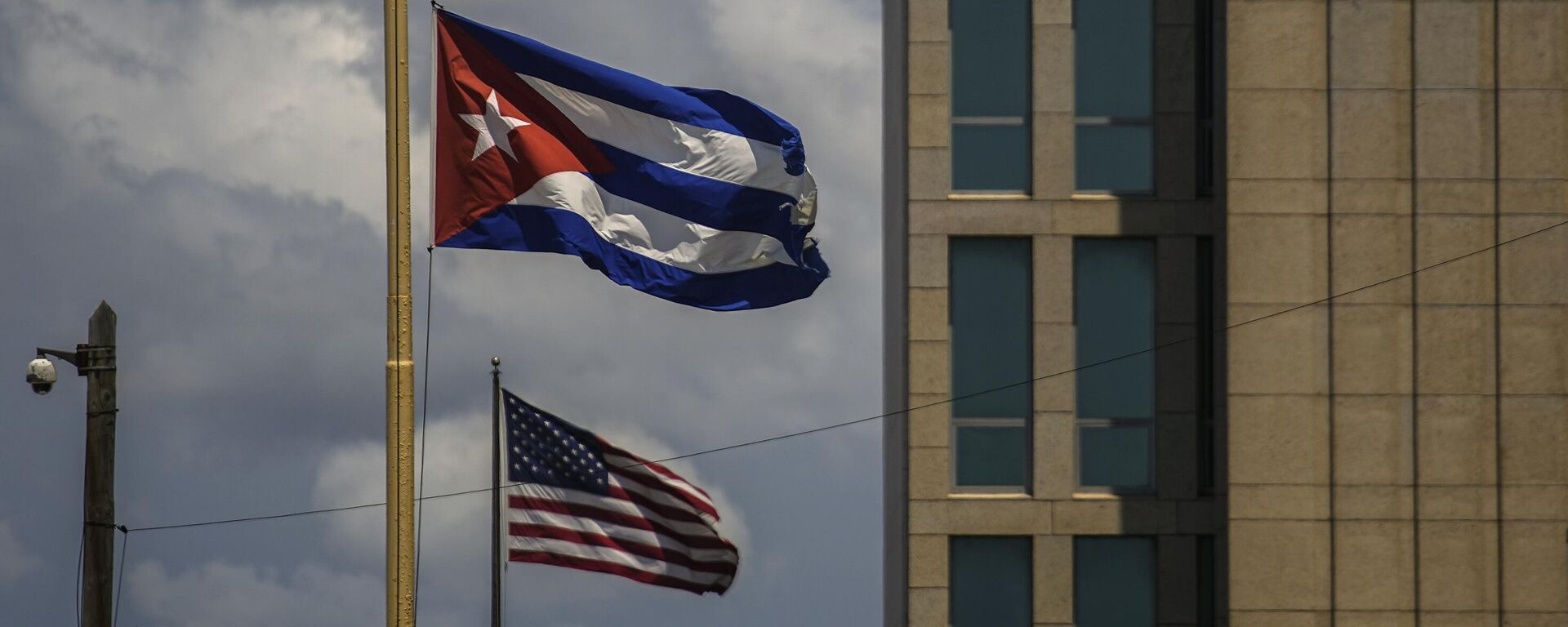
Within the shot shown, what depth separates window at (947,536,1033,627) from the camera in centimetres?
2592

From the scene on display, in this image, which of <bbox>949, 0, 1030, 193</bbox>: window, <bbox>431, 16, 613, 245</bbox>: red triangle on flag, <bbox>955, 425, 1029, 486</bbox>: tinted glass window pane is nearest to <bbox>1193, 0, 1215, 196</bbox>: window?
<bbox>949, 0, 1030, 193</bbox>: window

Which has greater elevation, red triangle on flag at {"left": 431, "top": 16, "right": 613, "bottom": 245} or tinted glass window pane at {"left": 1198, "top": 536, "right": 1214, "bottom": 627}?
red triangle on flag at {"left": 431, "top": 16, "right": 613, "bottom": 245}

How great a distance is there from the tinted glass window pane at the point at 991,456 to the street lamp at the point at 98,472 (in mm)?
12390

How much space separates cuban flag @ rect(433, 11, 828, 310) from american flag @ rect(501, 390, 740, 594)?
291 centimetres

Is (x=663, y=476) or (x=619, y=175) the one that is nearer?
(x=619, y=175)

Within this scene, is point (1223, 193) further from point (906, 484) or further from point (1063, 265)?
point (906, 484)

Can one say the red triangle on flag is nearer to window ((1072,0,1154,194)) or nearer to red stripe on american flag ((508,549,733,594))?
red stripe on american flag ((508,549,733,594))

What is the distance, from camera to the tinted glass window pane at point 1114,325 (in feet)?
85.4

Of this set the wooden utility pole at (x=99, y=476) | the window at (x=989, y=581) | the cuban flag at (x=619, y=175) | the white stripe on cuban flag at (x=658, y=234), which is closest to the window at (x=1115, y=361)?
the window at (x=989, y=581)

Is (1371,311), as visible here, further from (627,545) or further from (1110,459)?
(627,545)

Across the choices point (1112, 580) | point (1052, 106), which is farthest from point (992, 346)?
point (1112, 580)

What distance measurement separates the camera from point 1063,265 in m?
25.9

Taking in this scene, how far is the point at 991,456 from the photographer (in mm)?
25984

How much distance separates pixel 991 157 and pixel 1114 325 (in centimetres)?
297
